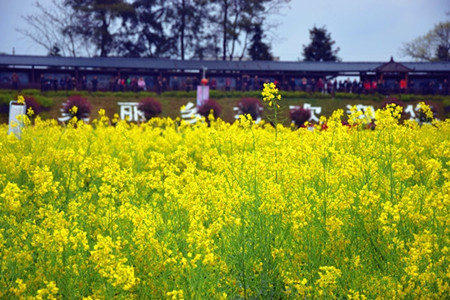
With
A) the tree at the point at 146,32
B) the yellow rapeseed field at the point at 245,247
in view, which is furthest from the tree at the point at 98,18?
the yellow rapeseed field at the point at 245,247

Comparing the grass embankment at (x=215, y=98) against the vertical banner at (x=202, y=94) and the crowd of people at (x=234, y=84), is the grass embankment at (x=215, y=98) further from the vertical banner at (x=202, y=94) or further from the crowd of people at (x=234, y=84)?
the vertical banner at (x=202, y=94)

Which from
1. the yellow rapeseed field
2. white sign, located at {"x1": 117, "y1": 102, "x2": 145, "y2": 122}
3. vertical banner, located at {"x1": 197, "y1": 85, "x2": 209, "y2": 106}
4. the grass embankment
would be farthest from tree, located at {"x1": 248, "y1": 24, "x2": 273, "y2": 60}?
the yellow rapeseed field

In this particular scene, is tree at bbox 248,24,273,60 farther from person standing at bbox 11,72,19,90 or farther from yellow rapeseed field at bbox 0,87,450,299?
yellow rapeseed field at bbox 0,87,450,299

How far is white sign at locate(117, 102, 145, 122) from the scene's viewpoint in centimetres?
2694

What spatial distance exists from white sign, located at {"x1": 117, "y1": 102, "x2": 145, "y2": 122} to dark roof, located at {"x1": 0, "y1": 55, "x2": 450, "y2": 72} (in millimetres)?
6026

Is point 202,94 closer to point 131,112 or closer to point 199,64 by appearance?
point 131,112

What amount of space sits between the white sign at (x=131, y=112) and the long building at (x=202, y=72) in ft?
13.9

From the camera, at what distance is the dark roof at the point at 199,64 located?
34719 millimetres

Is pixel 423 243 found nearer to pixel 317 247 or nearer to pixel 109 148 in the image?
pixel 317 247

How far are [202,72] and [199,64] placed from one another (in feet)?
A: 2.32

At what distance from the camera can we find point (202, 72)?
3600 cm

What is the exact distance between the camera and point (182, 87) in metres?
34.9

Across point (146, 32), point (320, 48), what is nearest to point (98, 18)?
point (146, 32)

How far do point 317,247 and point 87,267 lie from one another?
1510 millimetres
